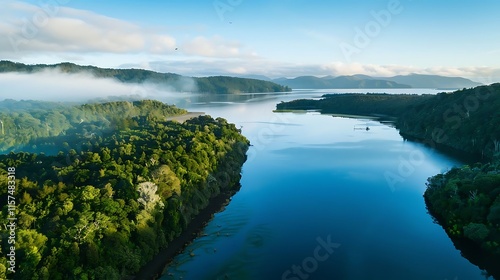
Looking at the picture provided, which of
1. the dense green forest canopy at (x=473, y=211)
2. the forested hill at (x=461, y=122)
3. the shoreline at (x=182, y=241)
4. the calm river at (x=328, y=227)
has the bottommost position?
the shoreline at (x=182, y=241)

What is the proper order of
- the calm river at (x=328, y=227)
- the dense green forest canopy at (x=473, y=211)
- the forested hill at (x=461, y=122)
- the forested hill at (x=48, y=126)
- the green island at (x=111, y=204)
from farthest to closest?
the forested hill at (x=48, y=126) < the forested hill at (x=461, y=122) < the dense green forest canopy at (x=473, y=211) < the calm river at (x=328, y=227) < the green island at (x=111, y=204)

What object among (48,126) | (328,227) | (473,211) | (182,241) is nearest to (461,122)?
(473,211)

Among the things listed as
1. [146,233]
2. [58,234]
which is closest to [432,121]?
[146,233]

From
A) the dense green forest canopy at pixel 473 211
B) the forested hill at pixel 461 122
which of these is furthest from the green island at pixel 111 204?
the forested hill at pixel 461 122

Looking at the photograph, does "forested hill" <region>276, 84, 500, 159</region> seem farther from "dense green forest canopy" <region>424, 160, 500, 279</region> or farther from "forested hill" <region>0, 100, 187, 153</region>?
"forested hill" <region>0, 100, 187, 153</region>

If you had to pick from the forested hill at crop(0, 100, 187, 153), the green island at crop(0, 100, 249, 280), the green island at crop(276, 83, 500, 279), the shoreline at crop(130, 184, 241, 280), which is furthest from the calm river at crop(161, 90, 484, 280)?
the forested hill at crop(0, 100, 187, 153)

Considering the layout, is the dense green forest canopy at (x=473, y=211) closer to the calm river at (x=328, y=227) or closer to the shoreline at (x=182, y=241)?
the calm river at (x=328, y=227)

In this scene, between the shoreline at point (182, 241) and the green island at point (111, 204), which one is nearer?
the green island at point (111, 204)
